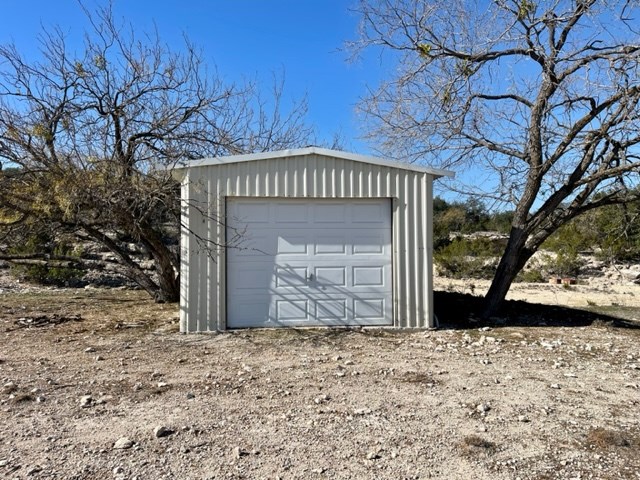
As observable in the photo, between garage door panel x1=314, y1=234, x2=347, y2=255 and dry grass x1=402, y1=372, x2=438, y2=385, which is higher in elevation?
garage door panel x1=314, y1=234, x2=347, y2=255

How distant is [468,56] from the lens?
8.93 metres

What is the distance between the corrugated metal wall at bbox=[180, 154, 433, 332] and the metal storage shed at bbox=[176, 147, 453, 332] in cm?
2

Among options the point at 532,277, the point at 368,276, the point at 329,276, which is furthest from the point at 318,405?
the point at 532,277

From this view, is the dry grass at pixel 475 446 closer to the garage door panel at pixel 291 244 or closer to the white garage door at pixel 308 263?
the white garage door at pixel 308 263

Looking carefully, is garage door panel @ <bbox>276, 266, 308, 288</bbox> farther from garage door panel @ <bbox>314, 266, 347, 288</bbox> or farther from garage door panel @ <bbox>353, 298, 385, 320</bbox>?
garage door panel @ <bbox>353, 298, 385, 320</bbox>

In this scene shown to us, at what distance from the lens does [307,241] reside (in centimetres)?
807

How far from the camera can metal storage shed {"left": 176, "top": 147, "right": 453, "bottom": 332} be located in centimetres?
777

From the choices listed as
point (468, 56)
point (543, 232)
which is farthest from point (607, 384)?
point (468, 56)

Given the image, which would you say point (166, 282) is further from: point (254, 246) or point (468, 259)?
point (468, 259)

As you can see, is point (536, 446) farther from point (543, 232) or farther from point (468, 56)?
point (468, 56)

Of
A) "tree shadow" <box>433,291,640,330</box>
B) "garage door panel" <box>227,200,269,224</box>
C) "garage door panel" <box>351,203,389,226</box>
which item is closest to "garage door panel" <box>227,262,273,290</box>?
"garage door panel" <box>227,200,269,224</box>

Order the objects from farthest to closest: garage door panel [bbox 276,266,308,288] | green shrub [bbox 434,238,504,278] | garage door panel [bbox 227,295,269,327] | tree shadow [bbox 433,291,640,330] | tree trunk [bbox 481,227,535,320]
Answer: green shrub [bbox 434,238,504,278]
tree trunk [bbox 481,227,535,320]
tree shadow [bbox 433,291,640,330]
garage door panel [bbox 276,266,308,288]
garage door panel [bbox 227,295,269,327]

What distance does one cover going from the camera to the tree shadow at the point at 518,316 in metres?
8.84

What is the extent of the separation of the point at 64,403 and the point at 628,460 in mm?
4472
